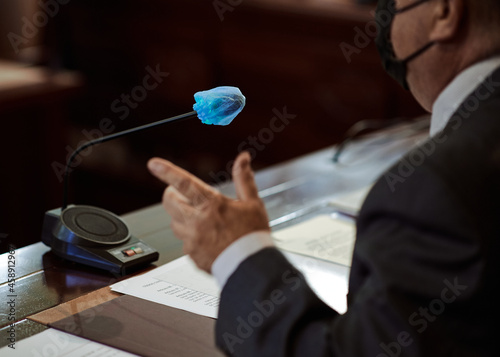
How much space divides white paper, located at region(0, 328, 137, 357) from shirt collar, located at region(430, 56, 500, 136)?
561 millimetres

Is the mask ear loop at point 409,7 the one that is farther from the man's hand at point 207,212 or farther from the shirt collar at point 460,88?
the man's hand at point 207,212

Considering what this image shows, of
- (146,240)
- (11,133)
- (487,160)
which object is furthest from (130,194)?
(487,160)

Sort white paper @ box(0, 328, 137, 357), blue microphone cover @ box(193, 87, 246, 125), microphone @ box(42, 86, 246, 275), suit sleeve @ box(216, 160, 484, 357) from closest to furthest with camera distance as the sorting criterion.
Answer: suit sleeve @ box(216, 160, 484, 357), white paper @ box(0, 328, 137, 357), blue microphone cover @ box(193, 87, 246, 125), microphone @ box(42, 86, 246, 275)

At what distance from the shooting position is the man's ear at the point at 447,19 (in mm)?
929

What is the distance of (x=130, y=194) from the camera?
4.80m

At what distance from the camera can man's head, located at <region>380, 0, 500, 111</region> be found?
934 millimetres

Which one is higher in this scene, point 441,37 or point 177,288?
point 441,37

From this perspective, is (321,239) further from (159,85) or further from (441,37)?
(159,85)

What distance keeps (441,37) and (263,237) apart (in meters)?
0.35

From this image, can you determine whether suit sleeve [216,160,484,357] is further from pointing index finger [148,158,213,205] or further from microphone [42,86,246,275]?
microphone [42,86,246,275]

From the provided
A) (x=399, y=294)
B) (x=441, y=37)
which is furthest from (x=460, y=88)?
(x=399, y=294)

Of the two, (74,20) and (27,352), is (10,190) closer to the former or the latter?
(74,20)

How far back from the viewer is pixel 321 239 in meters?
1.63

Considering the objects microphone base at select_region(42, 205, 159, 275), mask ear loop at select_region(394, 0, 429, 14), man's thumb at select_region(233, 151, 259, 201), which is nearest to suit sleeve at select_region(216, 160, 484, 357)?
man's thumb at select_region(233, 151, 259, 201)
